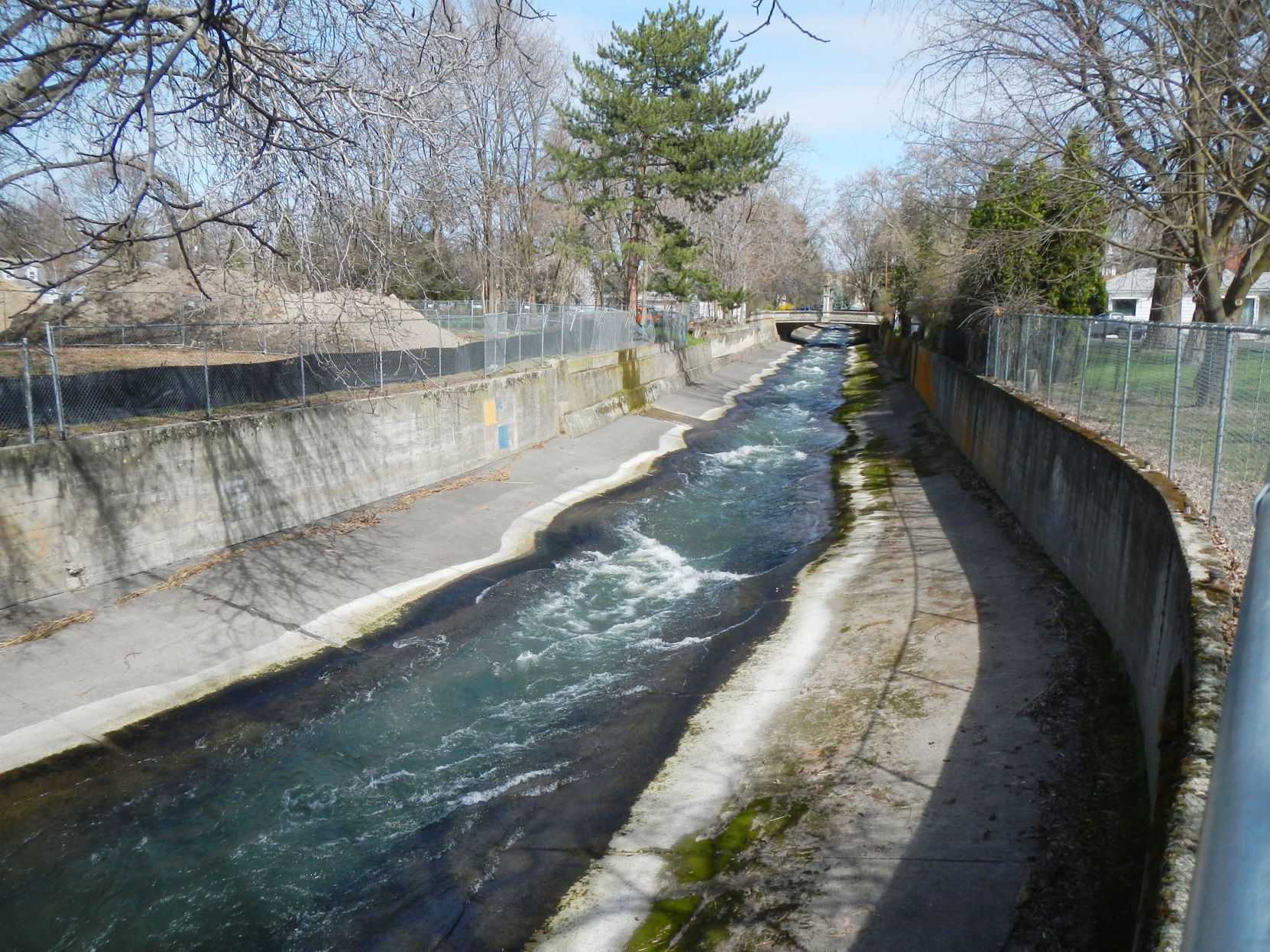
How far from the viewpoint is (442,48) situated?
7797mm

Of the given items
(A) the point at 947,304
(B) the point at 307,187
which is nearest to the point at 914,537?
(B) the point at 307,187

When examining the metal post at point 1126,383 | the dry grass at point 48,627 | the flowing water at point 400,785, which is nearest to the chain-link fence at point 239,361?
the dry grass at point 48,627

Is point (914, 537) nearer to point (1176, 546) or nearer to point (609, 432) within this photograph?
point (1176, 546)

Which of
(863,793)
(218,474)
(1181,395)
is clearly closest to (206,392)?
(218,474)

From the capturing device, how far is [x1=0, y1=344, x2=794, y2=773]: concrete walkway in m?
9.49

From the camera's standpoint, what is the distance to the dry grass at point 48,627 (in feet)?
33.4

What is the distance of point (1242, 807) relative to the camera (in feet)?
3.18

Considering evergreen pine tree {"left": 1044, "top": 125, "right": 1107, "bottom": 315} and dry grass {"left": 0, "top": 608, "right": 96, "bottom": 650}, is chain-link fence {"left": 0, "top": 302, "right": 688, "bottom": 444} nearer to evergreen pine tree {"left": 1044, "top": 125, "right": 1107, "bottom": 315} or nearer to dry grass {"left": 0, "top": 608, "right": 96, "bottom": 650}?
dry grass {"left": 0, "top": 608, "right": 96, "bottom": 650}

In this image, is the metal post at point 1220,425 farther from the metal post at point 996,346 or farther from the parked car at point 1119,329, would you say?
the metal post at point 996,346

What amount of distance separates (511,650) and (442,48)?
7102 millimetres

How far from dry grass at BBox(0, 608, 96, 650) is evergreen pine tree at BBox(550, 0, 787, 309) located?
23.7 m

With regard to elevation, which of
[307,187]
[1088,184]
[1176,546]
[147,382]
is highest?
[1088,184]

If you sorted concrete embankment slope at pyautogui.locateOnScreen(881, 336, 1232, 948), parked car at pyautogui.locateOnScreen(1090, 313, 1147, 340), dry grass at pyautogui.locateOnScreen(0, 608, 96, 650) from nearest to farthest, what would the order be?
concrete embankment slope at pyautogui.locateOnScreen(881, 336, 1232, 948)
dry grass at pyautogui.locateOnScreen(0, 608, 96, 650)
parked car at pyautogui.locateOnScreen(1090, 313, 1147, 340)

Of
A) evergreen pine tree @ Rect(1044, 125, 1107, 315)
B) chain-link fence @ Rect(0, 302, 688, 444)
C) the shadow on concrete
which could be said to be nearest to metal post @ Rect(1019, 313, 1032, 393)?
evergreen pine tree @ Rect(1044, 125, 1107, 315)
